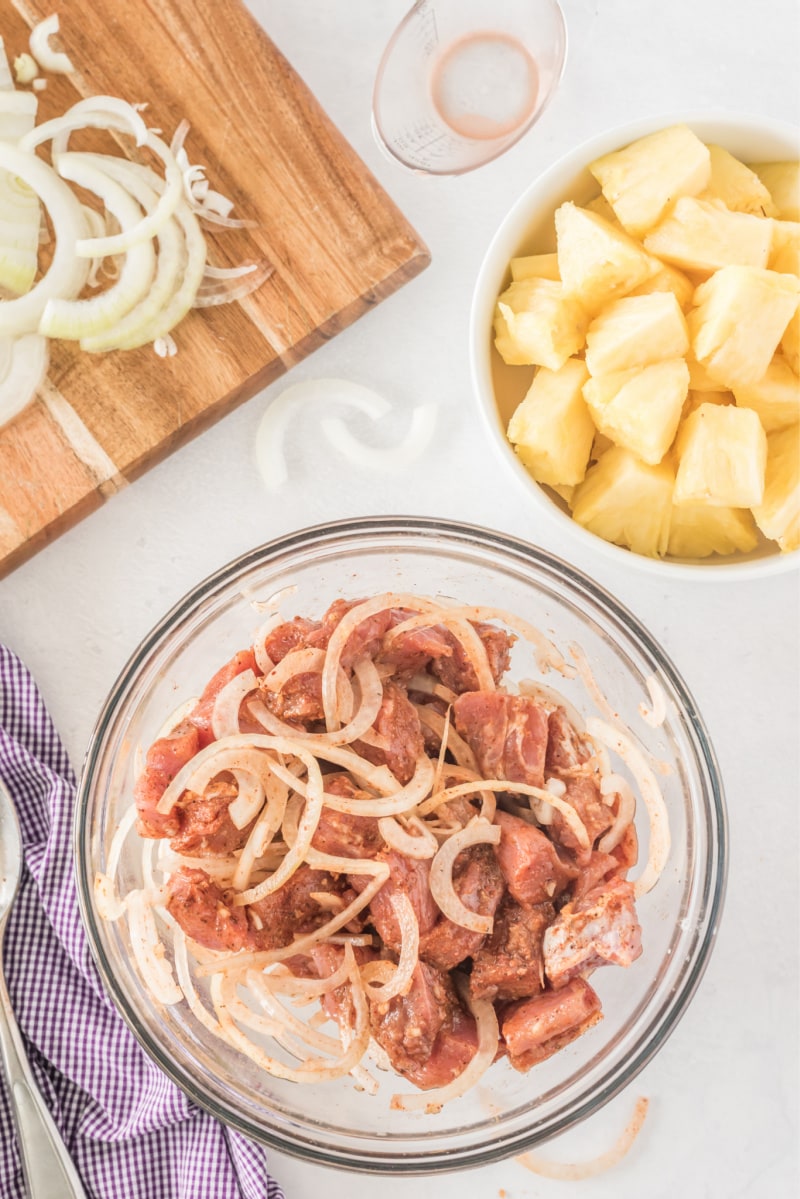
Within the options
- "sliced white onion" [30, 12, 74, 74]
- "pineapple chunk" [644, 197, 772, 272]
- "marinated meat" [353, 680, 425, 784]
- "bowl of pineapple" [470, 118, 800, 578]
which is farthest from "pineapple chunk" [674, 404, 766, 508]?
"sliced white onion" [30, 12, 74, 74]

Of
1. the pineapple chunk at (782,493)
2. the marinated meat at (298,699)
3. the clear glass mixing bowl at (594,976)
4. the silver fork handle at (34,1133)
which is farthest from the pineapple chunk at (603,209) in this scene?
the silver fork handle at (34,1133)

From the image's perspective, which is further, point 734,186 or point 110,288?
point 110,288

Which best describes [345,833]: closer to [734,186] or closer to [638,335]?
[638,335]

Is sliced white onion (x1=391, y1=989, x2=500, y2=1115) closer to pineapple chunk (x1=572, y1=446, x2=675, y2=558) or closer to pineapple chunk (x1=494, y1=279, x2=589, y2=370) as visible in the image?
pineapple chunk (x1=572, y1=446, x2=675, y2=558)

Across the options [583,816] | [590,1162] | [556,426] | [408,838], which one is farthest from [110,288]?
[590,1162]

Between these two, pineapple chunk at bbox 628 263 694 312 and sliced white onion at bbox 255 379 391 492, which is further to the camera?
sliced white onion at bbox 255 379 391 492

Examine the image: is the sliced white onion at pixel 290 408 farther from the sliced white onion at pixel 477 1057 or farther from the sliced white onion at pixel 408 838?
the sliced white onion at pixel 477 1057
